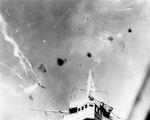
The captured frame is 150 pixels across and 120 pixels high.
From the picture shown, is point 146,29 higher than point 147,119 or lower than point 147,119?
higher

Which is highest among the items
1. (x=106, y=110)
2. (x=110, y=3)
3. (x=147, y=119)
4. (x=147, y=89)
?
(x=110, y=3)

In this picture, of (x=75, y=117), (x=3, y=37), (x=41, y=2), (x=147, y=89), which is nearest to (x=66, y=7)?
(x=41, y=2)

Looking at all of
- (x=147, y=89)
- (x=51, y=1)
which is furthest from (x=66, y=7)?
(x=147, y=89)

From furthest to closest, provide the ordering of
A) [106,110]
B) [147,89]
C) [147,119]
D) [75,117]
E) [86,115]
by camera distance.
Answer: [106,110] → [75,117] → [86,115] → [147,89] → [147,119]

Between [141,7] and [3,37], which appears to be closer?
[141,7]

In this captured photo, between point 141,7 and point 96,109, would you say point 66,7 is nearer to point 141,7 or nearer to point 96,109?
point 141,7

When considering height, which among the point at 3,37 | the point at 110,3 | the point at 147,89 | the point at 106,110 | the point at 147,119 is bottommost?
the point at 147,119

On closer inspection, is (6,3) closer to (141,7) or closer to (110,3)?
(110,3)

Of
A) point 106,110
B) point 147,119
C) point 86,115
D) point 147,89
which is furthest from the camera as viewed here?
point 106,110

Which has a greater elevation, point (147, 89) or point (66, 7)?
point (66, 7)
